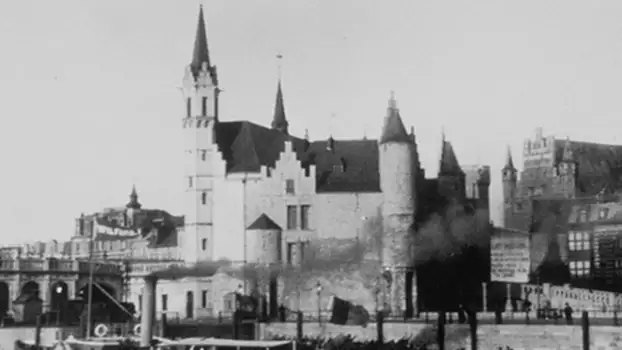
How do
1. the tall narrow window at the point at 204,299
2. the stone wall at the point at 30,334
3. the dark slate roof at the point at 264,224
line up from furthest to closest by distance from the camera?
the tall narrow window at the point at 204,299 → the dark slate roof at the point at 264,224 → the stone wall at the point at 30,334

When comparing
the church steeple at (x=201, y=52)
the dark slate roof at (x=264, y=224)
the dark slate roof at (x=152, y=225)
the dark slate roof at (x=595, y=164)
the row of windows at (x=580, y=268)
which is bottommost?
the row of windows at (x=580, y=268)

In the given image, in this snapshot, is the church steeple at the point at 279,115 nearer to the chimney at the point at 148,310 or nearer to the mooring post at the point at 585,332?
the chimney at the point at 148,310

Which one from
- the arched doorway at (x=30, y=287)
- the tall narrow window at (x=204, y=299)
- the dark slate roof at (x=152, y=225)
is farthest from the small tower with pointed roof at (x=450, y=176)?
the dark slate roof at (x=152, y=225)

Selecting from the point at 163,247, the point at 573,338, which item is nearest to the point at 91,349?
the point at 573,338

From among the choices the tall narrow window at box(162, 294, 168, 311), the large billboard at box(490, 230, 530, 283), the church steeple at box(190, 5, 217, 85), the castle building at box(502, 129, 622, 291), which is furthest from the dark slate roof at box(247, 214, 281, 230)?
the castle building at box(502, 129, 622, 291)

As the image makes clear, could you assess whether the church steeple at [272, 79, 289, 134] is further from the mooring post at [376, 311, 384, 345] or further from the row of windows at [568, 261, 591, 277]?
the mooring post at [376, 311, 384, 345]

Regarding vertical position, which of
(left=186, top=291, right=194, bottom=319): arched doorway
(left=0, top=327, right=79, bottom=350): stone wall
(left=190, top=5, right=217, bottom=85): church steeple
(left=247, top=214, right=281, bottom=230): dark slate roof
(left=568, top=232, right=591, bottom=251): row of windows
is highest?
(left=190, top=5, right=217, bottom=85): church steeple

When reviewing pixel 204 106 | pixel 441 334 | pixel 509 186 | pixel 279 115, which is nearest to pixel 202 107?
pixel 204 106
